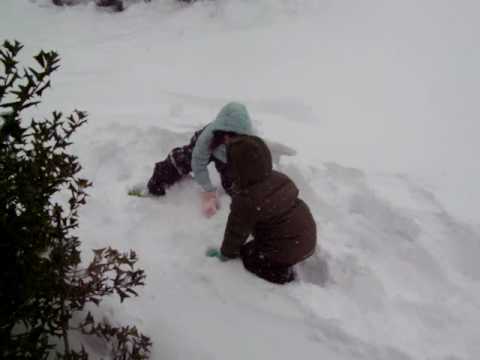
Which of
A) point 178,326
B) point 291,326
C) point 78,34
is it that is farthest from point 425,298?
point 78,34

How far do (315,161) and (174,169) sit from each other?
1401 mm

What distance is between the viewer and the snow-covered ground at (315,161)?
8.44 ft

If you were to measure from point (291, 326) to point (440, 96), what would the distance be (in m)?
3.90

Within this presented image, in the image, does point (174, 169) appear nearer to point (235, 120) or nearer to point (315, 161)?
point (235, 120)

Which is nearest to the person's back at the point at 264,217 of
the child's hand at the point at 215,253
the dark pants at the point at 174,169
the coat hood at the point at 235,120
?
the child's hand at the point at 215,253

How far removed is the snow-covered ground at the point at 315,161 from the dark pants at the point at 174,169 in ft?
0.54

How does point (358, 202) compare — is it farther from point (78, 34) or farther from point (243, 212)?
point (78, 34)

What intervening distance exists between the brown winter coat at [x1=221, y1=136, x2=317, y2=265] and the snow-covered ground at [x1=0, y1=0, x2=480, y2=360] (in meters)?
0.28

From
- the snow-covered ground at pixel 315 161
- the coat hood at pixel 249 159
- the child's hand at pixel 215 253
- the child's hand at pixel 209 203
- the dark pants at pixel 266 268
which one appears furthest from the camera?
the child's hand at pixel 209 203

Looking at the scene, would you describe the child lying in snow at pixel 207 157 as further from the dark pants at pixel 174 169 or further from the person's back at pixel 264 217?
the person's back at pixel 264 217

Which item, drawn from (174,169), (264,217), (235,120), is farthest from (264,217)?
(174,169)

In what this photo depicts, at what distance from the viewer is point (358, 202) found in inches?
141

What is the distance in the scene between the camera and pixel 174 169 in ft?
12.0

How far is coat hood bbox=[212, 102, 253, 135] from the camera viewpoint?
121 inches
